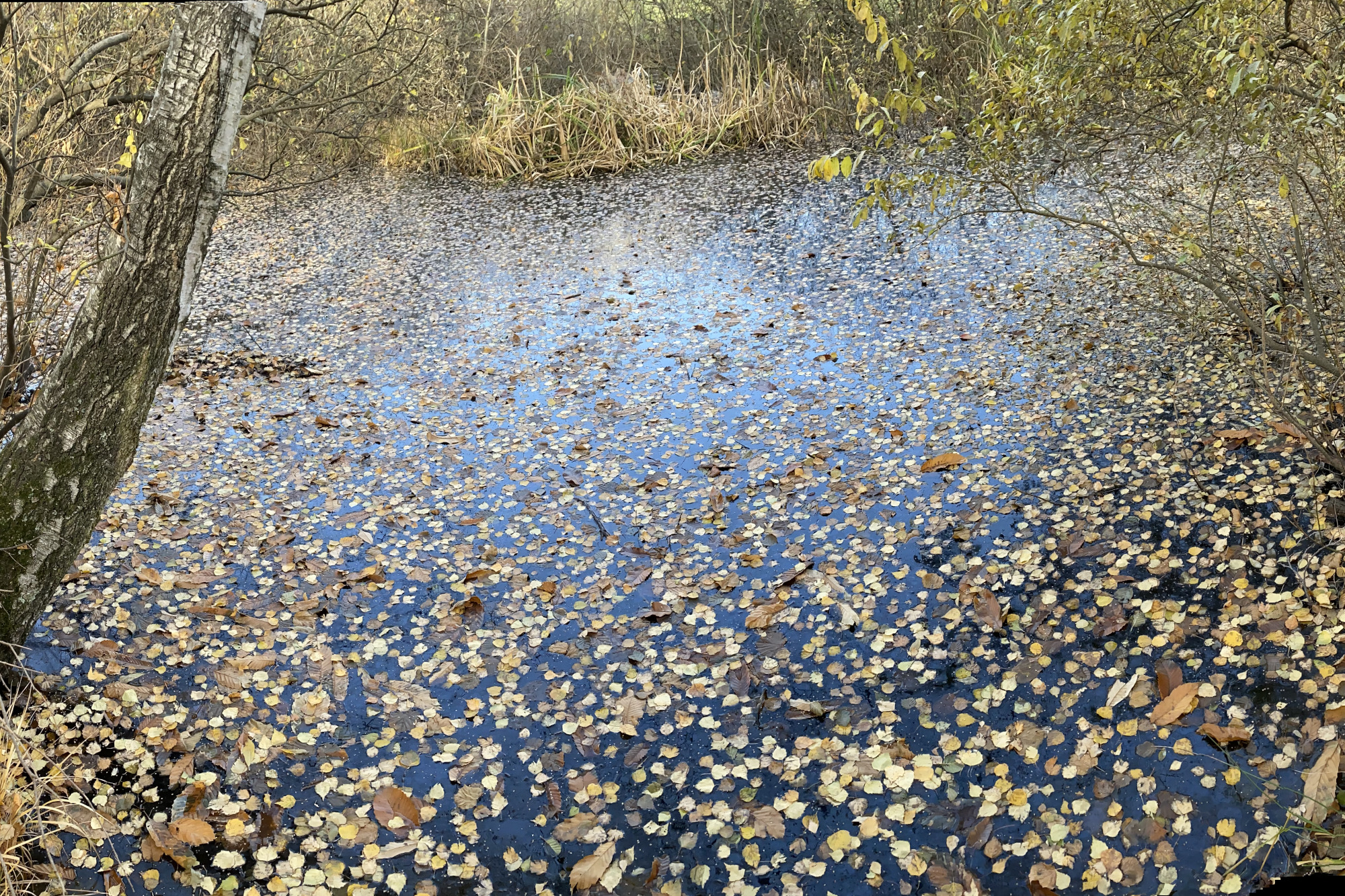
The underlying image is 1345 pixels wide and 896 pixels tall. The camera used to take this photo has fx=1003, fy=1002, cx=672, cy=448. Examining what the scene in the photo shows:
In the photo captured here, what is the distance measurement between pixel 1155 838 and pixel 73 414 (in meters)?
3.72

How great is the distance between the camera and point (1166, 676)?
347 cm

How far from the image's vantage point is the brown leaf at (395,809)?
3.24 m

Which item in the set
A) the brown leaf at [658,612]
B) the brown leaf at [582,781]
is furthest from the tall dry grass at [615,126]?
the brown leaf at [582,781]

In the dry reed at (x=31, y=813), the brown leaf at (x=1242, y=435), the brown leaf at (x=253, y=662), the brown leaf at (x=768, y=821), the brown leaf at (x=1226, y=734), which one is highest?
the dry reed at (x=31, y=813)

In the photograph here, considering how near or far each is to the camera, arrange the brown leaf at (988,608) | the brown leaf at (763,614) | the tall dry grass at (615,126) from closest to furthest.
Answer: the brown leaf at (988,608), the brown leaf at (763,614), the tall dry grass at (615,126)

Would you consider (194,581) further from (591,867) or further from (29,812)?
(591,867)

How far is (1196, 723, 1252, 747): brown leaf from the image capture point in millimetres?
3160

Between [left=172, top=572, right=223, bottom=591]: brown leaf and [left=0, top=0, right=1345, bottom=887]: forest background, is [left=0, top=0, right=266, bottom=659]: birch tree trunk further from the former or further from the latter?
[left=172, top=572, right=223, bottom=591]: brown leaf

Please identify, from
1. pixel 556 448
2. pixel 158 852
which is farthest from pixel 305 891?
pixel 556 448

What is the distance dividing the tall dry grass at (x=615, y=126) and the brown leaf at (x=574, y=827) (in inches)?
421

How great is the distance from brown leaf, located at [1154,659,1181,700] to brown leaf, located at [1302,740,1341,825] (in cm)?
48

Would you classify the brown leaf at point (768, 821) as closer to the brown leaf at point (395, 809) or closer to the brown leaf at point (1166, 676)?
the brown leaf at point (395, 809)

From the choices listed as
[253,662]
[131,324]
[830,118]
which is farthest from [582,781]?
[830,118]

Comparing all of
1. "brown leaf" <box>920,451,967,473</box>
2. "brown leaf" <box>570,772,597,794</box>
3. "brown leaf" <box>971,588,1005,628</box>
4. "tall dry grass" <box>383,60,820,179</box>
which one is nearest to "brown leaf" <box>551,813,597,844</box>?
"brown leaf" <box>570,772,597,794</box>
